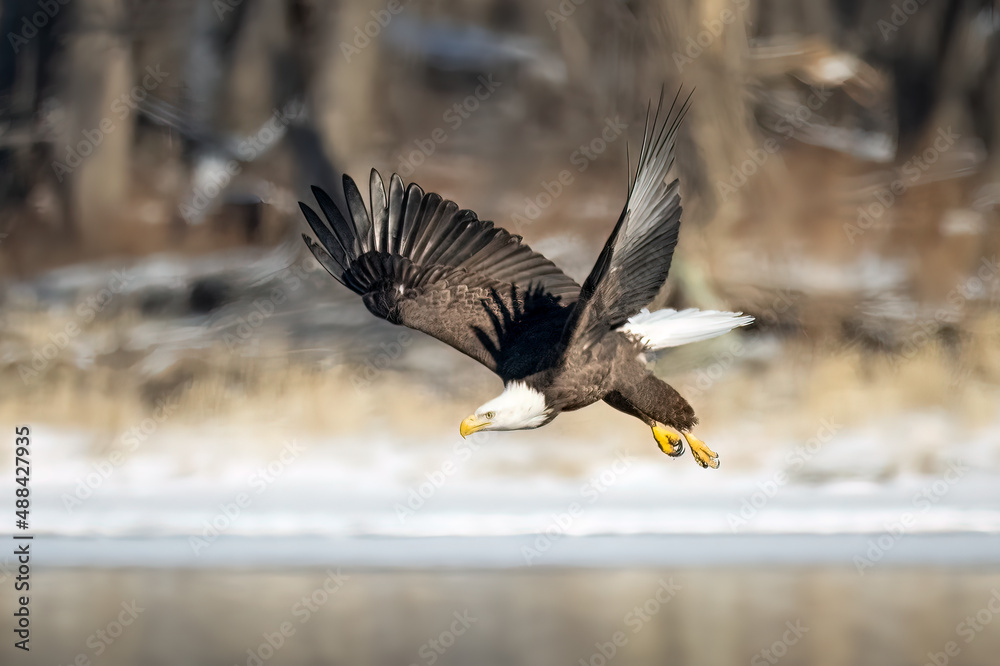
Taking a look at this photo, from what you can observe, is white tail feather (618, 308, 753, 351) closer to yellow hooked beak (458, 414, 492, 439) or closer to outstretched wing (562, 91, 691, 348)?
outstretched wing (562, 91, 691, 348)

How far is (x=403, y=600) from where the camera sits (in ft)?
14.4

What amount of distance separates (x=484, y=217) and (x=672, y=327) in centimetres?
300

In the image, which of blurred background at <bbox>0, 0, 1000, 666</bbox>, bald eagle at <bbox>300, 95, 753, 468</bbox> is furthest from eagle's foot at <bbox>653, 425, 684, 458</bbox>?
blurred background at <bbox>0, 0, 1000, 666</bbox>

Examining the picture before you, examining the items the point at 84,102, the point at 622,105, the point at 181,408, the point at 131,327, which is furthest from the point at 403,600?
the point at 84,102

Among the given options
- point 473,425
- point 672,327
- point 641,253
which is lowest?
point 473,425

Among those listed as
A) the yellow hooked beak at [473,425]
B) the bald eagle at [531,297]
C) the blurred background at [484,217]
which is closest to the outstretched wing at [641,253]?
the bald eagle at [531,297]

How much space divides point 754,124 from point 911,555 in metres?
2.51

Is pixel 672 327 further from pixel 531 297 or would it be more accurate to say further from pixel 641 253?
pixel 531 297

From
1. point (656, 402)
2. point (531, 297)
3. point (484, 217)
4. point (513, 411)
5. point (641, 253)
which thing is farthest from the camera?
point (484, 217)

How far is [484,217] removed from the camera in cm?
575

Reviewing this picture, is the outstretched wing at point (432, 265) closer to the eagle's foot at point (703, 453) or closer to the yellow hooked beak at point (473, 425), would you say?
the yellow hooked beak at point (473, 425)

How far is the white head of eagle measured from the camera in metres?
2.57

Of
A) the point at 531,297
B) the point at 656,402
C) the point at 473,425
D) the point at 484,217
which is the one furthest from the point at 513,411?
the point at 484,217

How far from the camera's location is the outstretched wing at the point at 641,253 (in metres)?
2.53
